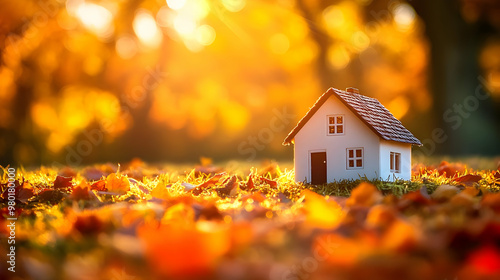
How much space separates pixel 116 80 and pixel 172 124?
323cm

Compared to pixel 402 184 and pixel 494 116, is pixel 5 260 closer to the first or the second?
pixel 402 184

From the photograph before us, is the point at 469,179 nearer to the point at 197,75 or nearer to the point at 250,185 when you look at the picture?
the point at 250,185

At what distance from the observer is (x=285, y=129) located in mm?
22766

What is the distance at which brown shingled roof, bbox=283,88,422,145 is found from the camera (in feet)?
24.1

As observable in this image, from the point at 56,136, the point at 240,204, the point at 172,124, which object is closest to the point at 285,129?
the point at 172,124

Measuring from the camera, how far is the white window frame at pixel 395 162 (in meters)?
7.87

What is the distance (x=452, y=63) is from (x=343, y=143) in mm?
10900

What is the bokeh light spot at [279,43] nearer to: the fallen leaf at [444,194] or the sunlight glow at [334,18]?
the sunlight glow at [334,18]

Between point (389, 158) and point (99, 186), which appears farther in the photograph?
point (389, 158)

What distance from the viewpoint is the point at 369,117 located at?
24.8ft

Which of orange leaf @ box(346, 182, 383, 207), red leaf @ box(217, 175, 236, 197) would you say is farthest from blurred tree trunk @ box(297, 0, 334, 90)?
orange leaf @ box(346, 182, 383, 207)

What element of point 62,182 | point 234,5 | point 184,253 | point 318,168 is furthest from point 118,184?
point 234,5

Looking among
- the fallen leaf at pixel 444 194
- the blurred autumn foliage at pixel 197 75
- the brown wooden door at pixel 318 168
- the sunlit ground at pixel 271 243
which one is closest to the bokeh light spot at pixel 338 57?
the blurred autumn foliage at pixel 197 75

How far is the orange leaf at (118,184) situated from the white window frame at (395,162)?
12.3 ft
